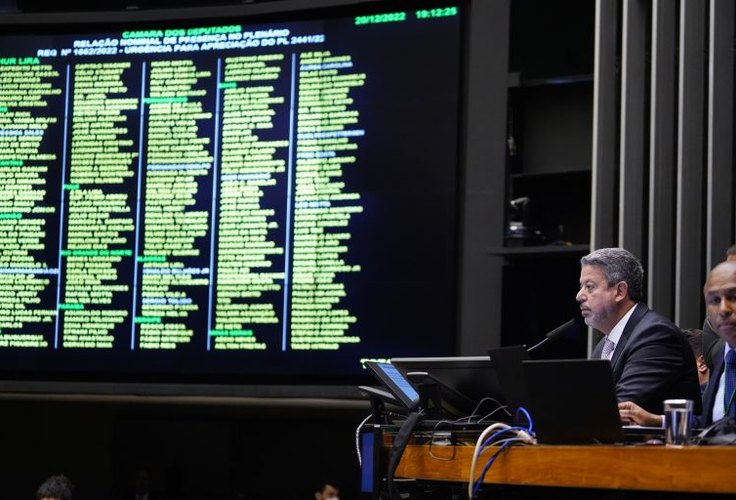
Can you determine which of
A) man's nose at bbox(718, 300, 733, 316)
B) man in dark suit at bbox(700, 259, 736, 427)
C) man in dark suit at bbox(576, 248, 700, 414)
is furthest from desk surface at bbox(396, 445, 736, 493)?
man in dark suit at bbox(576, 248, 700, 414)

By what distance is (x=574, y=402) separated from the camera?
246 cm

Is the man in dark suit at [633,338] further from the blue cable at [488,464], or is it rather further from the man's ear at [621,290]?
the blue cable at [488,464]

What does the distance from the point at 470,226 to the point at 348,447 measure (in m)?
1.39

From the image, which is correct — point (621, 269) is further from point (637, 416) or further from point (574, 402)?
point (574, 402)

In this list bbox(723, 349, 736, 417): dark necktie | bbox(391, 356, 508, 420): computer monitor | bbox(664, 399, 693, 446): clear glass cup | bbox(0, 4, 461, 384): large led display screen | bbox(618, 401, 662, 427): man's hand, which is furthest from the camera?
bbox(0, 4, 461, 384): large led display screen

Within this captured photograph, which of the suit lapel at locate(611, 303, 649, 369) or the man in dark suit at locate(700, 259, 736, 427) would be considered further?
the suit lapel at locate(611, 303, 649, 369)

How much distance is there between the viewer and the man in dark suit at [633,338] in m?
3.15

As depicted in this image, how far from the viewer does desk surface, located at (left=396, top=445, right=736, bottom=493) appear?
2.19 meters

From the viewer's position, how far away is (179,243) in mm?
5914

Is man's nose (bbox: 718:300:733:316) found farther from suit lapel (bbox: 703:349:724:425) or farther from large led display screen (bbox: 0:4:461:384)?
large led display screen (bbox: 0:4:461:384)

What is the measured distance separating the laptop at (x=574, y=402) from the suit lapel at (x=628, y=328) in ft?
2.84

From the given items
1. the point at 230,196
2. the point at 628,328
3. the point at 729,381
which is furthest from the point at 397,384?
the point at 230,196
